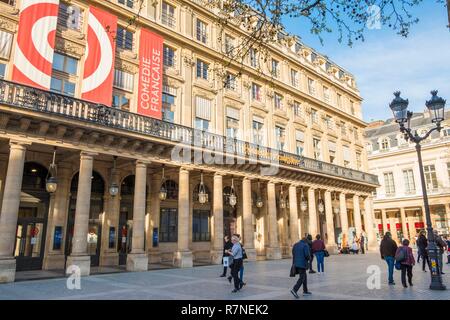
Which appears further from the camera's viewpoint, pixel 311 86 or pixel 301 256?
pixel 311 86

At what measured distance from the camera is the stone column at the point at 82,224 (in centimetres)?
1405

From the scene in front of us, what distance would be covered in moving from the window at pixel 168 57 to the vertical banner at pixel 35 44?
21.1ft

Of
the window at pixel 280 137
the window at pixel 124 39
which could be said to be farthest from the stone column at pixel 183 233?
the window at pixel 280 137

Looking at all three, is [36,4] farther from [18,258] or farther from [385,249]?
[385,249]

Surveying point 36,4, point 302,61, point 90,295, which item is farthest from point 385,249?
point 302,61

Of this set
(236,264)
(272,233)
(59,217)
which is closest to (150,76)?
(59,217)

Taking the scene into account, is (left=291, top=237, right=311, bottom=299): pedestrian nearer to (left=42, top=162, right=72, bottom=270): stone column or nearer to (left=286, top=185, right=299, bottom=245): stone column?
(left=42, top=162, right=72, bottom=270): stone column

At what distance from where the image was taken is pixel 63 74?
16406mm

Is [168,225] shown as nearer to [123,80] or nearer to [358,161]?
[123,80]

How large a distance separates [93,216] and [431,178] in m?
42.8

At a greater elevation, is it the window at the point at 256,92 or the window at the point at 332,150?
the window at the point at 256,92

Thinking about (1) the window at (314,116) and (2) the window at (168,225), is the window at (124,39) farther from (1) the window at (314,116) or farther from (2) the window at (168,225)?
(1) the window at (314,116)

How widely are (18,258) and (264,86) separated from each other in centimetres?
1959

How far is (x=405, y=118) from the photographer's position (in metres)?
11.4
